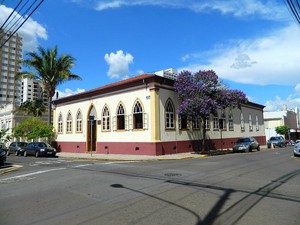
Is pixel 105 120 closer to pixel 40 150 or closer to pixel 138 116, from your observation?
pixel 138 116

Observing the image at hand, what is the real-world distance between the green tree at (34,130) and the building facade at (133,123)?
1341 mm

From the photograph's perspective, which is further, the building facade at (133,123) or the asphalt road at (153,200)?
the building facade at (133,123)

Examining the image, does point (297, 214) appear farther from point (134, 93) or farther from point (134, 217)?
point (134, 93)

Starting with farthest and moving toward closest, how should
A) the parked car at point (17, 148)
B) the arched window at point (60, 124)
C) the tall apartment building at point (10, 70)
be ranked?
the tall apartment building at point (10, 70) → the arched window at point (60, 124) → the parked car at point (17, 148)

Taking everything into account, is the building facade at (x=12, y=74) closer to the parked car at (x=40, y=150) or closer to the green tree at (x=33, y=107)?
the green tree at (x=33, y=107)

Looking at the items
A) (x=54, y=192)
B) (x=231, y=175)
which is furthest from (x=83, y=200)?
(x=231, y=175)

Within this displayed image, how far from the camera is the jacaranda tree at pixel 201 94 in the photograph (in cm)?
2314

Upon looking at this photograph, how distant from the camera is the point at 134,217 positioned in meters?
5.90

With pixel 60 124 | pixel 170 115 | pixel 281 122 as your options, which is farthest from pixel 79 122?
pixel 281 122

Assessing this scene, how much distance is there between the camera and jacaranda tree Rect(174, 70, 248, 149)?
23.1 meters

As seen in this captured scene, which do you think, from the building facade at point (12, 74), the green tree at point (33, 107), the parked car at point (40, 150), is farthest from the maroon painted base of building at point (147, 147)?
the building facade at point (12, 74)

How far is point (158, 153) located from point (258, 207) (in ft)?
53.5

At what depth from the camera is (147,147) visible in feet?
76.4

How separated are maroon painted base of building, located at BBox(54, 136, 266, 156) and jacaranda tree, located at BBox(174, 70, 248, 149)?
2.78 meters
